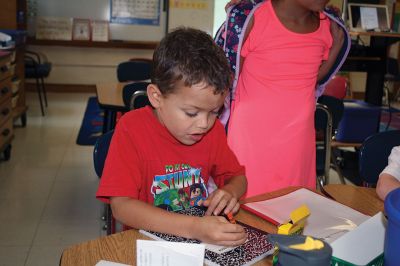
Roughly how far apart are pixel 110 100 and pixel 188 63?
212 cm

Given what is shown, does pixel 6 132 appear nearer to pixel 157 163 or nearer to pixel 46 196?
pixel 46 196

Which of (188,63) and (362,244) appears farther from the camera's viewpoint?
(188,63)


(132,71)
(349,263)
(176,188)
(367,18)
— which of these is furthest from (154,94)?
(367,18)

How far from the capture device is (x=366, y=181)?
5.94 ft

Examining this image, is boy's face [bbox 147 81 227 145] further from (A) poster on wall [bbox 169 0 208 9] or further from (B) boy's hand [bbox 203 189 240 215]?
(A) poster on wall [bbox 169 0 208 9]

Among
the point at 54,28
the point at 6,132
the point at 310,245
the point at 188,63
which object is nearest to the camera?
the point at 310,245

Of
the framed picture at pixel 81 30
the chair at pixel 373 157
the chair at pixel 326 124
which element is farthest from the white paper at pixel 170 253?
the framed picture at pixel 81 30

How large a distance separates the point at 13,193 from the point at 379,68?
3083 millimetres

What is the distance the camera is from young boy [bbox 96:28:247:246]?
108cm

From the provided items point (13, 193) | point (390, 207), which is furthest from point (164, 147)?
point (13, 193)

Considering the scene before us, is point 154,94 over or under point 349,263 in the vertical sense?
over

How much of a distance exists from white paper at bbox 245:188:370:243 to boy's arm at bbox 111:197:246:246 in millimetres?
189

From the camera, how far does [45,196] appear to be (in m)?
3.37

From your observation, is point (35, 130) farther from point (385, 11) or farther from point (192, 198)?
point (192, 198)
